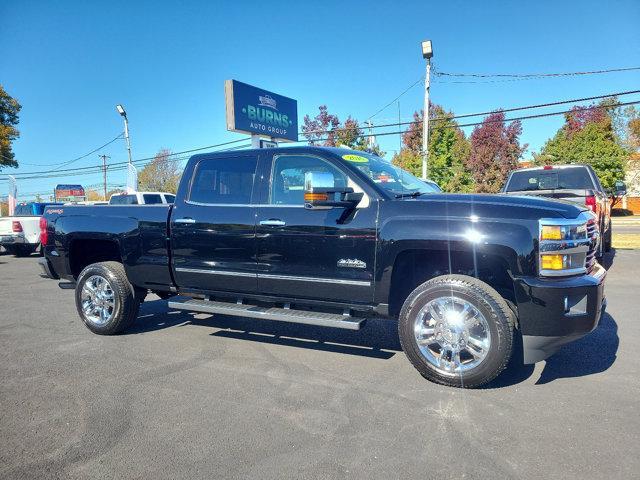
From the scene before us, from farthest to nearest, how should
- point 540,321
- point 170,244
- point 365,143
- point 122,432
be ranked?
point 365,143
point 170,244
point 540,321
point 122,432

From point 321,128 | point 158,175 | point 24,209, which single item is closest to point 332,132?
point 321,128

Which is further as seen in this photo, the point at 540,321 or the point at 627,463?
the point at 540,321

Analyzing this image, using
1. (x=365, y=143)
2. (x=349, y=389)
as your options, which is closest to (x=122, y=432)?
(x=349, y=389)

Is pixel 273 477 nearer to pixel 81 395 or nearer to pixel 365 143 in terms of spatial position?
pixel 81 395

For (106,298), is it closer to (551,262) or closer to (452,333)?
(452,333)

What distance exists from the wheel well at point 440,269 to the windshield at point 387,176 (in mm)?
607

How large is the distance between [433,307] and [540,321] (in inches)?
31.3

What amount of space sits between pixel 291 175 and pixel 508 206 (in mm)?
2068

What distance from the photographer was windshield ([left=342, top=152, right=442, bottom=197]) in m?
4.22

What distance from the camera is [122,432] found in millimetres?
2994

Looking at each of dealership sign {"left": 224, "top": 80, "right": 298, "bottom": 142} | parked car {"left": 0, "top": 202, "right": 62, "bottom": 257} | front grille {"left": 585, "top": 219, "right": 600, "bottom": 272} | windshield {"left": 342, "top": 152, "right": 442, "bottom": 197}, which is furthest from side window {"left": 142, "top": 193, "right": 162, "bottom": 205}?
front grille {"left": 585, "top": 219, "right": 600, "bottom": 272}

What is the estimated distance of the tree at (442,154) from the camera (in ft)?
96.3

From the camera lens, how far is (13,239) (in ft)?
49.4

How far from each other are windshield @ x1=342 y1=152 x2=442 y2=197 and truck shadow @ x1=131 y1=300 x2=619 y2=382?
64.6 inches
